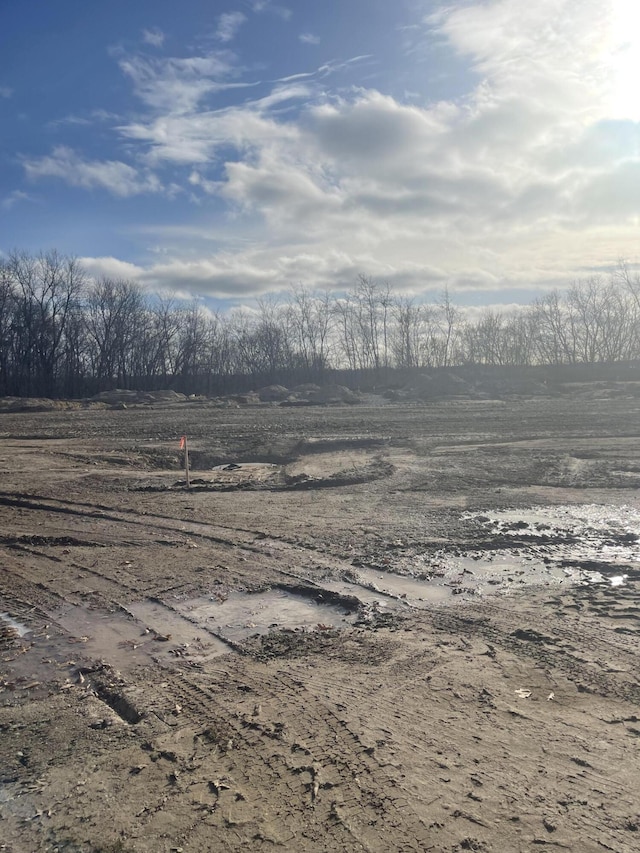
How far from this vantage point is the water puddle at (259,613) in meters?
6.32

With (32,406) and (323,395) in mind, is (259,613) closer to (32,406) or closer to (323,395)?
(32,406)

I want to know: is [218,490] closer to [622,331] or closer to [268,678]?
[268,678]

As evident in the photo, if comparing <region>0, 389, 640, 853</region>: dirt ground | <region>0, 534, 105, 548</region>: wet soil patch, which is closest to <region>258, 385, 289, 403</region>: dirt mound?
<region>0, 389, 640, 853</region>: dirt ground

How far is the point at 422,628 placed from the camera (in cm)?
610

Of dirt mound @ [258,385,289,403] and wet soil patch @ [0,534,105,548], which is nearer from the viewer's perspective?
wet soil patch @ [0,534,105,548]

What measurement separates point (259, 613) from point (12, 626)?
2.43 m

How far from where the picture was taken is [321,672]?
16.8ft

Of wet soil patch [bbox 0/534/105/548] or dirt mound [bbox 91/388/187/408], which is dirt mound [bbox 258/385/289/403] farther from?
wet soil patch [bbox 0/534/105/548]

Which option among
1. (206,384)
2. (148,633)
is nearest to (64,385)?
(206,384)

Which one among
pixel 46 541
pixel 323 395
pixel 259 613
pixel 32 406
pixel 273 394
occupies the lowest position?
pixel 259 613

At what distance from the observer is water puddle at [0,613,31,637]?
6.14m

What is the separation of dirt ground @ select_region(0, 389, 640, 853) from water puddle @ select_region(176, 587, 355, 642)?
3cm

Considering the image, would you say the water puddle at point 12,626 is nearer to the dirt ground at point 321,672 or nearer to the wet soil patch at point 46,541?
the dirt ground at point 321,672

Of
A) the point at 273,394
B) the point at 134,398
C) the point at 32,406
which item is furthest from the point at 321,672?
the point at 273,394
